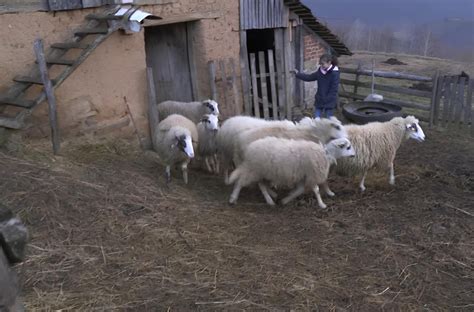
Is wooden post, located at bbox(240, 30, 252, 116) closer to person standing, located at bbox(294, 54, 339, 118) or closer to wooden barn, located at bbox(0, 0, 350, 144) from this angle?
wooden barn, located at bbox(0, 0, 350, 144)

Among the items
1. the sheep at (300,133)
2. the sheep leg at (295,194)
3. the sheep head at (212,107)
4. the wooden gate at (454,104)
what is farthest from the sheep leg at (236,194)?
the wooden gate at (454,104)

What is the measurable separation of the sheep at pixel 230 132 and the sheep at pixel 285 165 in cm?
81

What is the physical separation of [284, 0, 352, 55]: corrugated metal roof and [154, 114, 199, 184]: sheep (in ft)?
16.3

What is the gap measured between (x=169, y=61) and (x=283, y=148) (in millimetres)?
4587

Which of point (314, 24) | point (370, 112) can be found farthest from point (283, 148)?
point (314, 24)

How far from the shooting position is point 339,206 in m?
6.47

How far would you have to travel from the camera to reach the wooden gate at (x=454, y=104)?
1097 centimetres

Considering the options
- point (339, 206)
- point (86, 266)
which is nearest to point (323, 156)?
point (339, 206)

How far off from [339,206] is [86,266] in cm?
357

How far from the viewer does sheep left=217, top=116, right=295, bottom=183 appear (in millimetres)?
7219

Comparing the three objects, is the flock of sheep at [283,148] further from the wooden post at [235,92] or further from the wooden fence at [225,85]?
the wooden post at [235,92]

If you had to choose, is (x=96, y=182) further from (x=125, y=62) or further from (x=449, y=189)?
(x=449, y=189)

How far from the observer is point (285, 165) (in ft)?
20.3

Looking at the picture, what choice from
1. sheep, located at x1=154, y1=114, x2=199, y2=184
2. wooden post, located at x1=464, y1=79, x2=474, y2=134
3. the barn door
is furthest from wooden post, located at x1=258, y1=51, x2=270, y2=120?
Answer: wooden post, located at x1=464, y1=79, x2=474, y2=134
